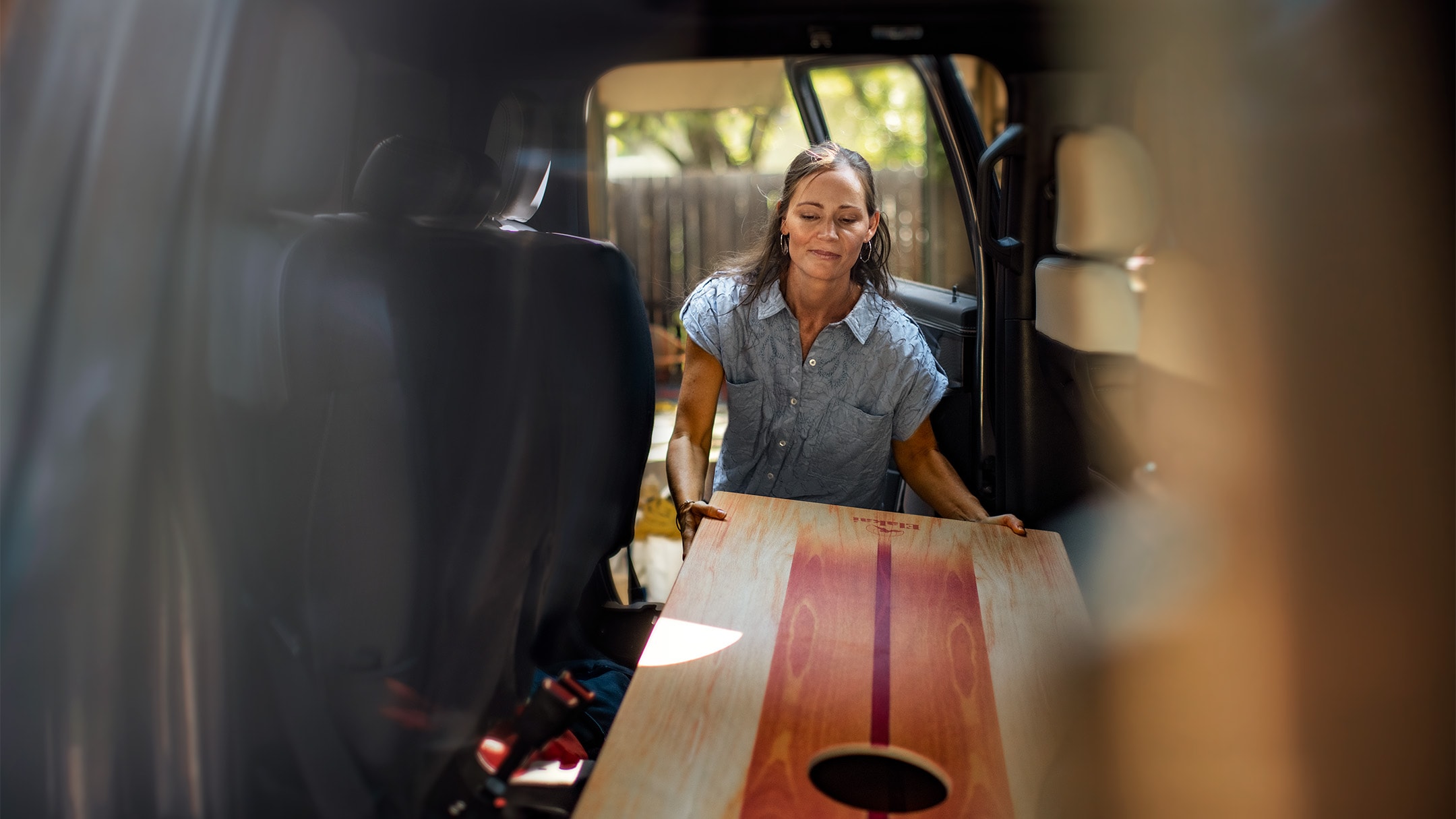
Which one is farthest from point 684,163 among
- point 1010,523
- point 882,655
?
point 882,655

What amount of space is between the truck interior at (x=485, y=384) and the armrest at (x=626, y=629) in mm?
418

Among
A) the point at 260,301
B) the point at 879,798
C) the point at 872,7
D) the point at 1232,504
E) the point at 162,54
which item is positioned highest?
the point at 872,7

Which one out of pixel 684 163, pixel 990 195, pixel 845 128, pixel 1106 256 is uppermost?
pixel 845 128

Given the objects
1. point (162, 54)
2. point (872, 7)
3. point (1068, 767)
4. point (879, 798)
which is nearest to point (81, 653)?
point (162, 54)

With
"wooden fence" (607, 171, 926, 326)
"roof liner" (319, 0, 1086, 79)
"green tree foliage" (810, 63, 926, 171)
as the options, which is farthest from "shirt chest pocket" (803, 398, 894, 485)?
"green tree foliage" (810, 63, 926, 171)

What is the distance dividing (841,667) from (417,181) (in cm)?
70

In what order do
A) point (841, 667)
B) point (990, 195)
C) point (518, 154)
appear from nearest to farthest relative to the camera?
point (841, 667), point (518, 154), point (990, 195)

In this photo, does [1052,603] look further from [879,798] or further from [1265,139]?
[1265,139]

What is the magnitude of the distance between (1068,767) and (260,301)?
80cm

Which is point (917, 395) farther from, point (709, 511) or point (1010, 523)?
point (709, 511)

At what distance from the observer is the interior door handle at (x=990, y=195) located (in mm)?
1685

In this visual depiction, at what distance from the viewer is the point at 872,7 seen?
110 cm

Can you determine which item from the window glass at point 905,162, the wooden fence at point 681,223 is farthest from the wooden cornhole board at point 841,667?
the wooden fence at point 681,223

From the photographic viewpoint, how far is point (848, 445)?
2.20 m
